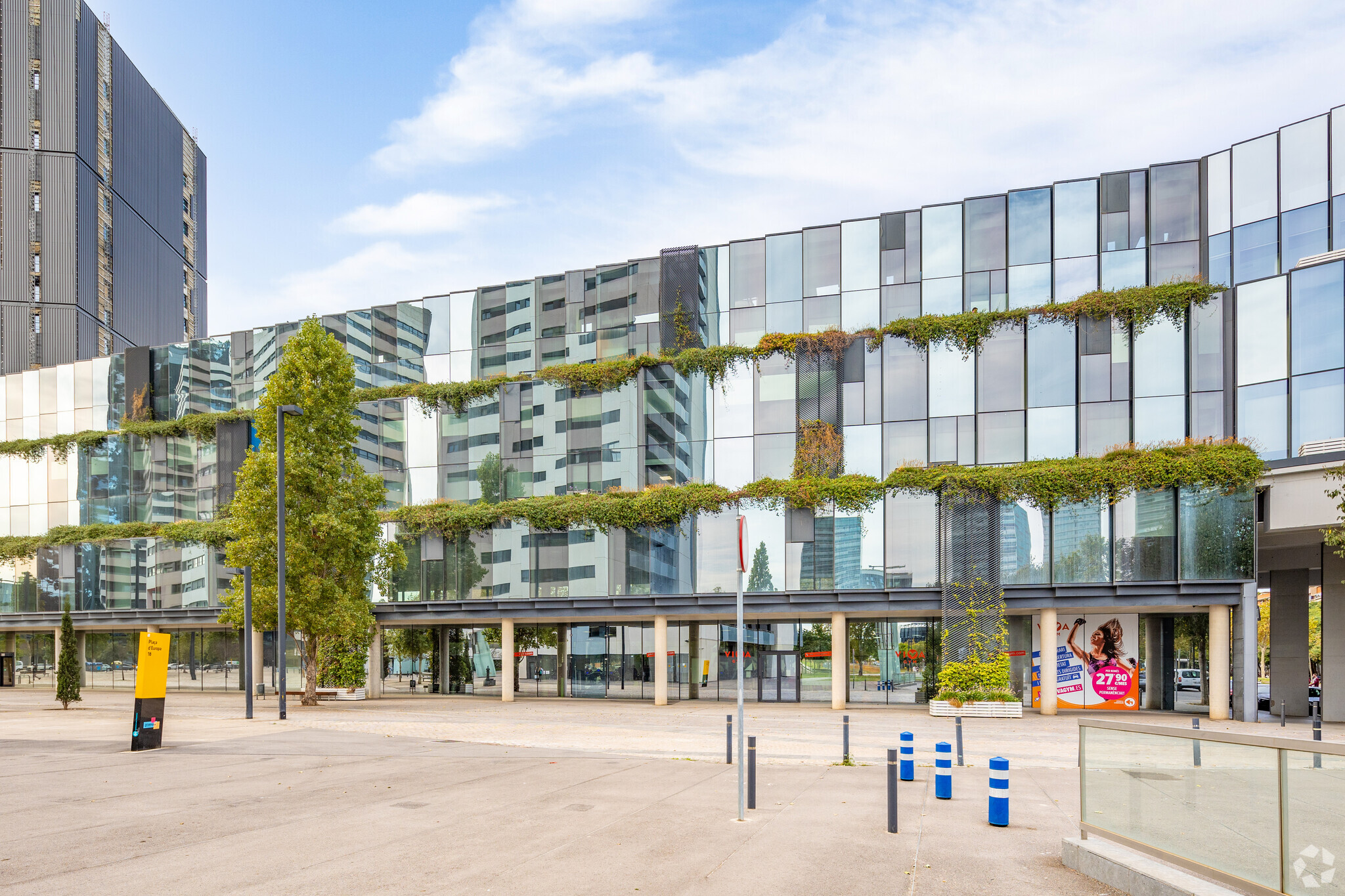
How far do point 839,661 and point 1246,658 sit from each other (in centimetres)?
1307

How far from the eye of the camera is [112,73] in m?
82.2

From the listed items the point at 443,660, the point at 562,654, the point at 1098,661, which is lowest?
the point at 443,660

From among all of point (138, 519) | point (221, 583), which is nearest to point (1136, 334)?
point (221, 583)

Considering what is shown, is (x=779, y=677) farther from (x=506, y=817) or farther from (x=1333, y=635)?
(x=506, y=817)

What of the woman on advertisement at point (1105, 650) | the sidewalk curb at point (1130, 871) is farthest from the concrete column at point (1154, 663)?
the sidewalk curb at point (1130, 871)

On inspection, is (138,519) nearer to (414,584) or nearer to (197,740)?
(414,584)

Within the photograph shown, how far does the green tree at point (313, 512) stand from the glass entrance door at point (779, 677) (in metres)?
15.2

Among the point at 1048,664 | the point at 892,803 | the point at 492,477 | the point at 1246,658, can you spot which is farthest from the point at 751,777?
the point at 492,477

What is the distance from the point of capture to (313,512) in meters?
35.6

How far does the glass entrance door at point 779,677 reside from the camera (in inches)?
1529

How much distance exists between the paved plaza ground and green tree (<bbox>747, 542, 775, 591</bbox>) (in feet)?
42.4

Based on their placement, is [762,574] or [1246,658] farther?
[762,574]

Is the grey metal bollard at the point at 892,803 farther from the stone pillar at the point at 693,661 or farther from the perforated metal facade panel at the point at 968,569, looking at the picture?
the stone pillar at the point at 693,661

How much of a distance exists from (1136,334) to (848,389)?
10.4 metres
